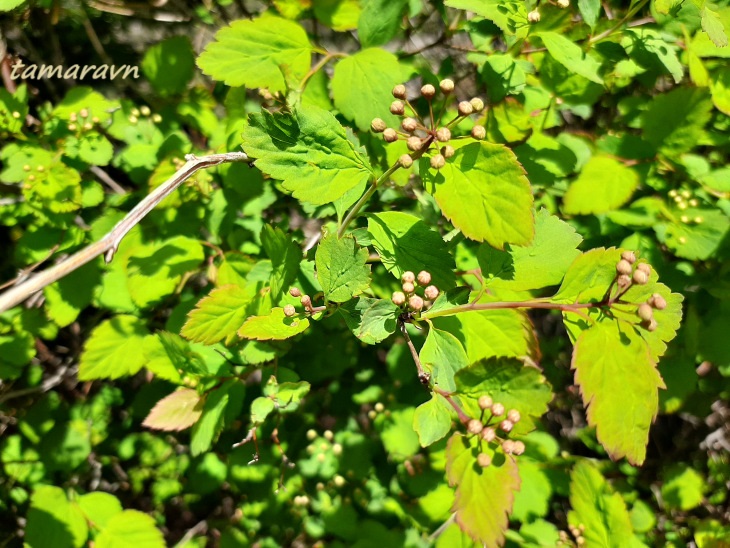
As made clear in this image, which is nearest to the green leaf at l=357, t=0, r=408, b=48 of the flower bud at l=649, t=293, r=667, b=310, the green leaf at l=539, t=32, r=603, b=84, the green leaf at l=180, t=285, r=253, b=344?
the green leaf at l=539, t=32, r=603, b=84

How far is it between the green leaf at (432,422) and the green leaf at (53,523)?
1684mm

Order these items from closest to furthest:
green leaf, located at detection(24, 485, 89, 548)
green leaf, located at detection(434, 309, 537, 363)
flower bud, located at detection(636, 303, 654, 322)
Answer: flower bud, located at detection(636, 303, 654, 322)
green leaf, located at detection(434, 309, 537, 363)
green leaf, located at detection(24, 485, 89, 548)

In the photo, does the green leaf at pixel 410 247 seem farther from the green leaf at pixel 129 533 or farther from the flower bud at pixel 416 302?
the green leaf at pixel 129 533

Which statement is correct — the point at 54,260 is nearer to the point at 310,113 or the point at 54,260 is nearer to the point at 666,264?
the point at 310,113

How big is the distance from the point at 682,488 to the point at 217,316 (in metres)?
2.34

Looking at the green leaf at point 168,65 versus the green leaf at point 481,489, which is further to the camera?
the green leaf at point 168,65

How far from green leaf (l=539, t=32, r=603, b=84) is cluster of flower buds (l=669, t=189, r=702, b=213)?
0.63 metres

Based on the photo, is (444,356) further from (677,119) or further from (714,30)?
(677,119)

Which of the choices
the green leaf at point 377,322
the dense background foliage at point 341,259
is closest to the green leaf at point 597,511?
the dense background foliage at point 341,259

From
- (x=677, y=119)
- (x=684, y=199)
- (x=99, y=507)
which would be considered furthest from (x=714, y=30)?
(x=99, y=507)

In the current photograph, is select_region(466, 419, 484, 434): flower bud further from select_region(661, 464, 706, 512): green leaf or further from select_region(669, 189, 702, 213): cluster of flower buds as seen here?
select_region(661, 464, 706, 512): green leaf

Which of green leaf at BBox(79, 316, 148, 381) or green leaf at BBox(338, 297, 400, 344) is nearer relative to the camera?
green leaf at BBox(338, 297, 400, 344)

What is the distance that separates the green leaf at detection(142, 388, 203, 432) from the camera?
1.67 m

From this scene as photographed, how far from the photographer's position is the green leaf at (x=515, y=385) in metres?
1.13
